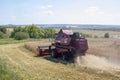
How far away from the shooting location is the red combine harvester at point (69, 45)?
2125cm

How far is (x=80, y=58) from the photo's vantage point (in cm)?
2138

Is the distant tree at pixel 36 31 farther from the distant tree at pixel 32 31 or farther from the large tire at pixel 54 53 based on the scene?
the large tire at pixel 54 53

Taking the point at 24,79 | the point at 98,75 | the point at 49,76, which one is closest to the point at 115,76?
the point at 98,75

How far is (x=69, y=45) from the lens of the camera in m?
21.9

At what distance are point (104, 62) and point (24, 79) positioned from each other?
939cm

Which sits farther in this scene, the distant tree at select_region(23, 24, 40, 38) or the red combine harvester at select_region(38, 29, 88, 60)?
the distant tree at select_region(23, 24, 40, 38)

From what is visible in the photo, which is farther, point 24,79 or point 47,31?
point 47,31

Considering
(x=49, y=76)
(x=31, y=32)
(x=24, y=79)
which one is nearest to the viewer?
(x=24, y=79)

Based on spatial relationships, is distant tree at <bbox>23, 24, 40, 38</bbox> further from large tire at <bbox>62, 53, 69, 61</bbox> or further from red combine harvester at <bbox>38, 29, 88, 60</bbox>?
large tire at <bbox>62, 53, 69, 61</bbox>

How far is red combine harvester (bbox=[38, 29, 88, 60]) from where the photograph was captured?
69.7ft

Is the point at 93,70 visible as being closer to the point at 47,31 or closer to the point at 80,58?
the point at 80,58

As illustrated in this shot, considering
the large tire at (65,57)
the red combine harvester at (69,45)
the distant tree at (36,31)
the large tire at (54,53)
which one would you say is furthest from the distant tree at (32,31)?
the large tire at (65,57)

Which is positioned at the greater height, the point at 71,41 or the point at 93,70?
the point at 71,41

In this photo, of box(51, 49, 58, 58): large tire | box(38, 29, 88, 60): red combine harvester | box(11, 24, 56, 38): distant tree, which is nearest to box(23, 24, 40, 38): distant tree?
box(11, 24, 56, 38): distant tree
